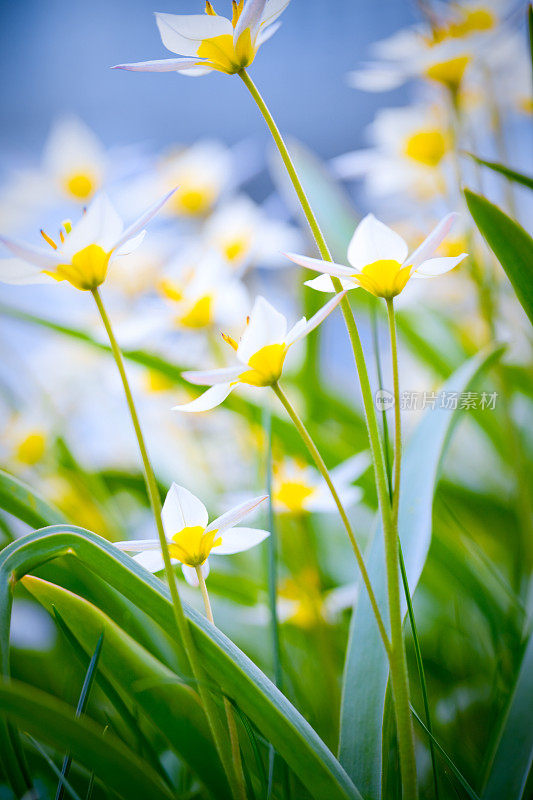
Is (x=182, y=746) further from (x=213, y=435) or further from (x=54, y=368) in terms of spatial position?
(x=54, y=368)

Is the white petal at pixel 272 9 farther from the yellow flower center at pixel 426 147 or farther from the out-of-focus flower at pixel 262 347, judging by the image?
the yellow flower center at pixel 426 147

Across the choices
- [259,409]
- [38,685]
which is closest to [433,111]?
[259,409]

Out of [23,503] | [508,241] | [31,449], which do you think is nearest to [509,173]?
[508,241]

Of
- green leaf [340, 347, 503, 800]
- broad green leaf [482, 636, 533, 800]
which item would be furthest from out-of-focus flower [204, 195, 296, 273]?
broad green leaf [482, 636, 533, 800]

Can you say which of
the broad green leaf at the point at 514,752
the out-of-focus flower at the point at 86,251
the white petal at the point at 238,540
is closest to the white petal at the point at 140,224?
the out-of-focus flower at the point at 86,251

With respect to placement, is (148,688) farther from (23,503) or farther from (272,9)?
(272,9)

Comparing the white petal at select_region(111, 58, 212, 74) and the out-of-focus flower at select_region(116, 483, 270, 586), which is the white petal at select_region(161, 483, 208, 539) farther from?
the white petal at select_region(111, 58, 212, 74)
